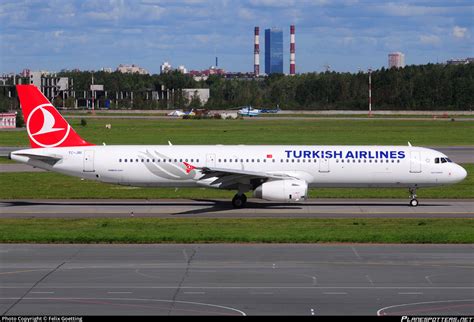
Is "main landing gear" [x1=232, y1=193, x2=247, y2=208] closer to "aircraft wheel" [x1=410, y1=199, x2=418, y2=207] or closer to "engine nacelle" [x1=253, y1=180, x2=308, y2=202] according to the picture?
"engine nacelle" [x1=253, y1=180, x2=308, y2=202]

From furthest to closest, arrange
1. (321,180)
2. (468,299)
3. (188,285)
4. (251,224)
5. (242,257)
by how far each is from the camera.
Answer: (321,180)
(251,224)
(242,257)
(188,285)
(468,299)

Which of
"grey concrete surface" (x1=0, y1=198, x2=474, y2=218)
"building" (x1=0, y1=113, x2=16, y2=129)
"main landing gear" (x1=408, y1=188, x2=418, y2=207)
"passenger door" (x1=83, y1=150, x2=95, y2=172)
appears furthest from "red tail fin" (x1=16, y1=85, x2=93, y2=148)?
"building" (x1=0, y1=113, x2=16, y2=129)

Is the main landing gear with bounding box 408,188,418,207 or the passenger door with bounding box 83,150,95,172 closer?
the passenger door with bounding box 83,150,95,172

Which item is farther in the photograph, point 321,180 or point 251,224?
point 321,180

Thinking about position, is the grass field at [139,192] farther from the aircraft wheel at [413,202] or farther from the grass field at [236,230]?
the grass field at [236,230]

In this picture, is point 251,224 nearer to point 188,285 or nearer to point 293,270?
point 293,270

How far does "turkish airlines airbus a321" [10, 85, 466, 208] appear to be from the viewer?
142 feet

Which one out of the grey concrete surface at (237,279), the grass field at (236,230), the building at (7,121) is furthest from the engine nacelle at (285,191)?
the building at (7,121)

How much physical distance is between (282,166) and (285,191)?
2504mm

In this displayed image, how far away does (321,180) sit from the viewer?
43281 millimetres

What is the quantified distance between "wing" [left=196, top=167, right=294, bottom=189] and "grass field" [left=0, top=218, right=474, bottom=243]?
3704 millimetres

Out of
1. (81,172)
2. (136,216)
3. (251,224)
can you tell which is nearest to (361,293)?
(251,224)

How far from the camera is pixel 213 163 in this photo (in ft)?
143

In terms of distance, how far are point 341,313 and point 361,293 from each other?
2.43 m
